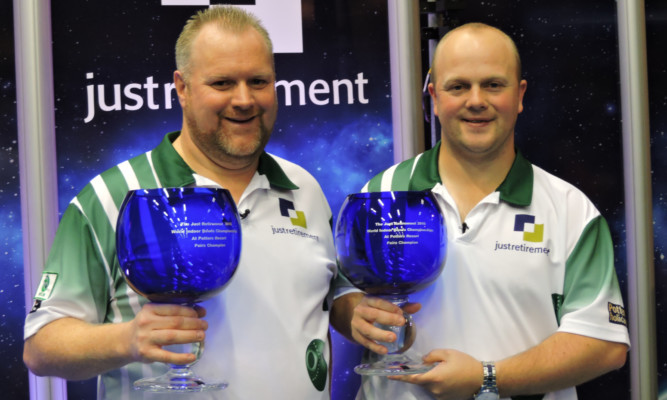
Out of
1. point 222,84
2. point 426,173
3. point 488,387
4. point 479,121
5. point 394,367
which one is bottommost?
point 488,387

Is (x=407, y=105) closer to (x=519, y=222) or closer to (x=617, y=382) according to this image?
(x=519, y=222)

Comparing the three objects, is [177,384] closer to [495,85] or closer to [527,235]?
[527,235]

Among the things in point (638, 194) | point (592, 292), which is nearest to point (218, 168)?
point (592, 292)

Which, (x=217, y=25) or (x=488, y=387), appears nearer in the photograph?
(x=488, y=387)

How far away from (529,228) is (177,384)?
103 cm

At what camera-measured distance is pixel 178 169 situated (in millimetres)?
2148

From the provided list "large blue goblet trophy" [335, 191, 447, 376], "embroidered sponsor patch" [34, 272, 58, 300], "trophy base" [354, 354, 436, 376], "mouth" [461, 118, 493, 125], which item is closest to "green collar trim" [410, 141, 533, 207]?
"mouth" [461, 118, 493, 125]

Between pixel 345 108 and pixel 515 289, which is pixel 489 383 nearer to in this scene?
pixel 515 289

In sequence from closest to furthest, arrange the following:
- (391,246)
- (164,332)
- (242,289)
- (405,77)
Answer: (164,332), (391,246), (242,289), (405,77)

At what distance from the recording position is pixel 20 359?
271 cm

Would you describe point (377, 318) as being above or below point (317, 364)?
above

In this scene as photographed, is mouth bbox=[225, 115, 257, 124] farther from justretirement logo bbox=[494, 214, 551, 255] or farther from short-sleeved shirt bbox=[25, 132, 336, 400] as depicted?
justretirement logo bbox=[494, 214, 551, 255]

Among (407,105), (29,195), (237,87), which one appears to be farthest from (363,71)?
(29,195)

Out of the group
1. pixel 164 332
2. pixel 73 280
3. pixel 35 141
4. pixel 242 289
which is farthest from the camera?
pixel 35 141
